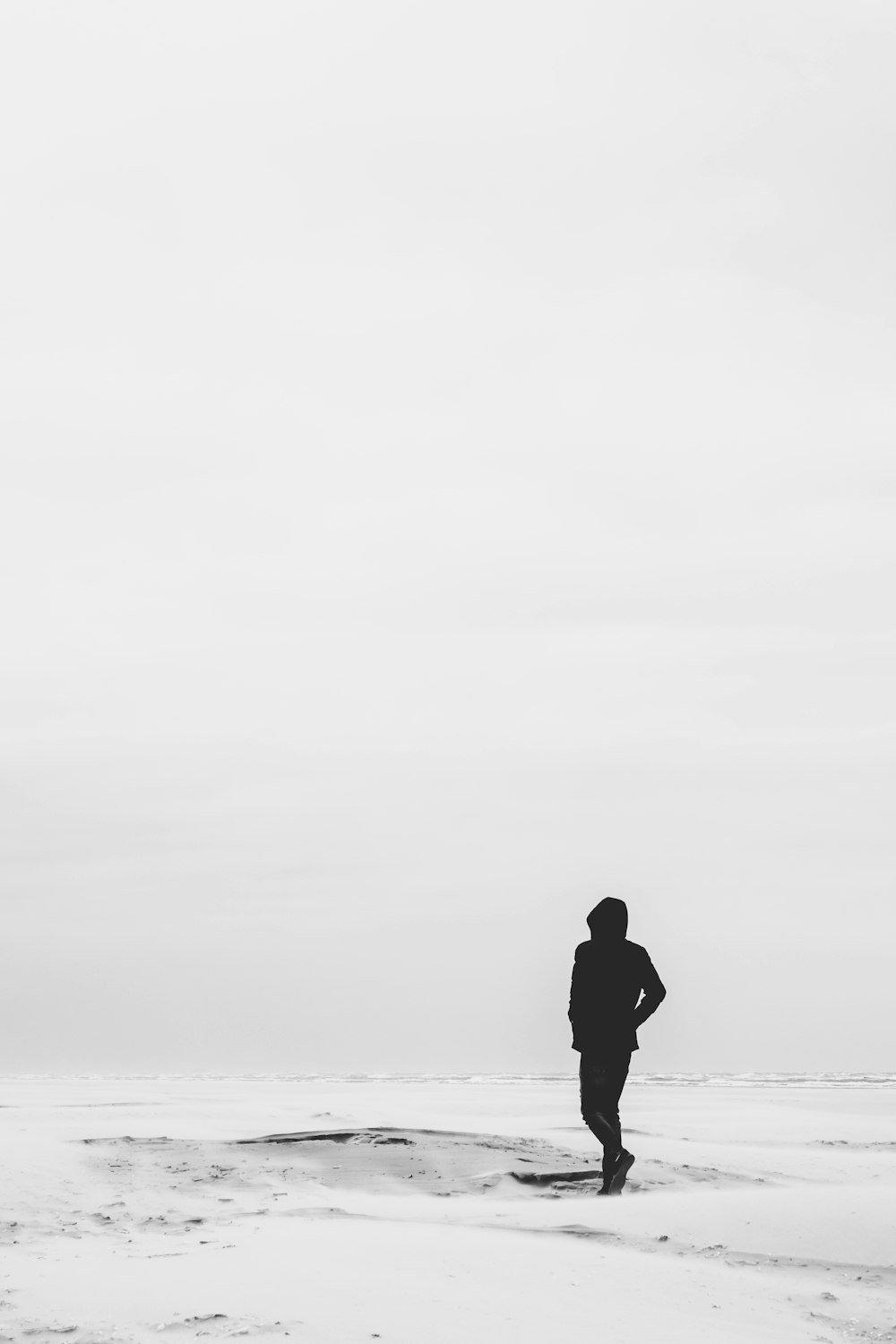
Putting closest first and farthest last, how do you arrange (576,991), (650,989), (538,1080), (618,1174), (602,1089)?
1. (618,1174)
2. (602,1089)
3. (650,989)
4. (576,991)
5. (538,1080)

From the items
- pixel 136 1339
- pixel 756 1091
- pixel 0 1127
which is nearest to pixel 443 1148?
pixel 0 1127

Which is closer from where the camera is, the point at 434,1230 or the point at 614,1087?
the point at 434,1230

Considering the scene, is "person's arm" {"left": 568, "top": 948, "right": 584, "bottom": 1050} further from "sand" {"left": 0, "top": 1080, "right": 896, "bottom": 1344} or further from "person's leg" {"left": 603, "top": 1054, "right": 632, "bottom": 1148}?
"sand" {"left": 0, "top": 1080, "right": 896, "bottom": 1344}

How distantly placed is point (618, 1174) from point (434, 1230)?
7.17ft

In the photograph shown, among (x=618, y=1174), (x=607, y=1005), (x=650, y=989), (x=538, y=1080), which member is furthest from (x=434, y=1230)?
(x=538, y=1080)

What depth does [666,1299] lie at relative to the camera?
4.89 meters

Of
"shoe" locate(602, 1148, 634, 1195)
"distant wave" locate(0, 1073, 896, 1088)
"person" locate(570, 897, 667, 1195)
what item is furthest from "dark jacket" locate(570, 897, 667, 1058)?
"distant wave" locate(0, 1073, 896, 1088)

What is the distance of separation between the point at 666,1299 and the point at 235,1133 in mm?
6364

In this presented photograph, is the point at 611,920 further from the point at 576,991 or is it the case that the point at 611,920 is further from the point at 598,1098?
the point at 598,1098

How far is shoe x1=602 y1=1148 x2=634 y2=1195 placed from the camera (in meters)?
7.76

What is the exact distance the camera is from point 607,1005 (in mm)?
8461

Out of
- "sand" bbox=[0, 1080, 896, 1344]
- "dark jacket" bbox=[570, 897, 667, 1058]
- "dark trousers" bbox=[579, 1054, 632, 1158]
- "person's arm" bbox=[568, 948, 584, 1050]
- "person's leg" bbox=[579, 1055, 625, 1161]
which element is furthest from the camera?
"person's arm" bbox=[568, 948, 584, 1050]

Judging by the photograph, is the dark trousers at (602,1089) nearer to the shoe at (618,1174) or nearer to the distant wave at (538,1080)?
the shoe at (618,1174)

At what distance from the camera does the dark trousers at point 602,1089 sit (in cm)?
824
